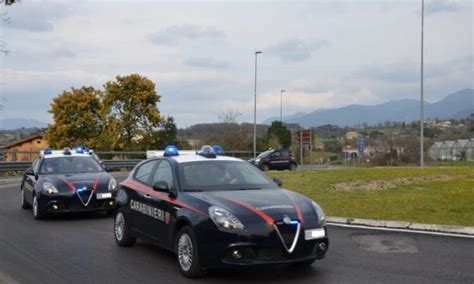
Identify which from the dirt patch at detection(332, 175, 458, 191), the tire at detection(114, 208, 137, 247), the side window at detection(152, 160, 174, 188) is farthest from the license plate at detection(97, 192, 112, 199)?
the dirt patch at detection(332, 175, 458, 191)

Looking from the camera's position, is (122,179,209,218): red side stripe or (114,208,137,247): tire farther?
(114,208,137,247): tire

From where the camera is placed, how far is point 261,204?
21.6 ft

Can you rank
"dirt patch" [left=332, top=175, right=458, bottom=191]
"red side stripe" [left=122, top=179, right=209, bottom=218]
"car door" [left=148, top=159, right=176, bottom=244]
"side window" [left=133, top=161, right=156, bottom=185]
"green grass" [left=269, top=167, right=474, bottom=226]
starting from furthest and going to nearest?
"dirt patch" [left=332, top=175, right=458, bottom=191] → "green grass" [left=269, top=167, right=474, bottom=226] → "side window" [left=133, top=161, right=156, bottom=185] → "car door" [left=148, top=159, right=176, bottom=244] → "red side stripe" [left=122, top=179, right=209, bottom=218]

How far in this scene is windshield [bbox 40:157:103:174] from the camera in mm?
13266

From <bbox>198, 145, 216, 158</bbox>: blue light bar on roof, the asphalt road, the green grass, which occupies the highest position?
<bbox>198, 145, 216, 158</bbox>: blue light bar on roof

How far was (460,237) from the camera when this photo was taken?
9227 millimetres

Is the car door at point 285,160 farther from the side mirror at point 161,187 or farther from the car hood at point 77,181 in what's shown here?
the side mirror at point 161,187

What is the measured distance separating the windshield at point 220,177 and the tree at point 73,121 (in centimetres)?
5073

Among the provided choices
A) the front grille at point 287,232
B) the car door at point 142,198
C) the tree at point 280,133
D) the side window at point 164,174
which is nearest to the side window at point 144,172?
the car door at point 142,198

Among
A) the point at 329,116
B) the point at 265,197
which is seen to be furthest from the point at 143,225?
the point at 329,116

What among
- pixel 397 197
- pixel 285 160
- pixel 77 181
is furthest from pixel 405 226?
pixel 285 160

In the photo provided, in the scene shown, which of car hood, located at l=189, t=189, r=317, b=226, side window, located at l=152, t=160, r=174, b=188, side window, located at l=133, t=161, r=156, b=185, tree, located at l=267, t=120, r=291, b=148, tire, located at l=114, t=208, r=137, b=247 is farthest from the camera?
tree, located at l=267, t=120, r=291, b=148

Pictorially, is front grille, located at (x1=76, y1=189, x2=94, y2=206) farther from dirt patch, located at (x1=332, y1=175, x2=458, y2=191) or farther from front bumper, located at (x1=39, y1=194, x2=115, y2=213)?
dirt patch, located at (x1=332, y1=175, x2=458, y2=191)

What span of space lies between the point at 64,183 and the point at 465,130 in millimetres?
65316
